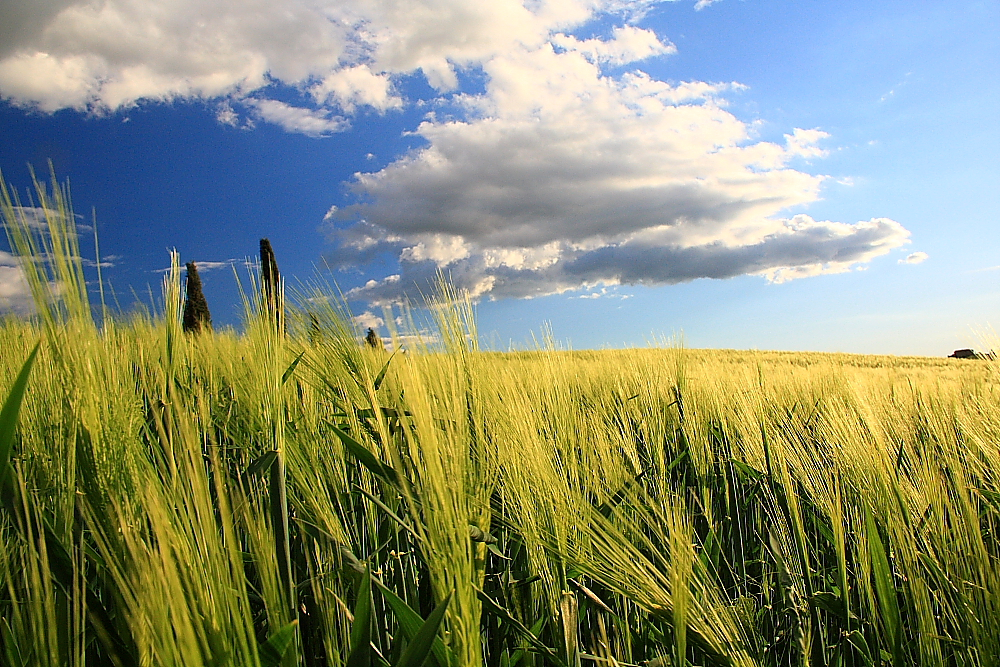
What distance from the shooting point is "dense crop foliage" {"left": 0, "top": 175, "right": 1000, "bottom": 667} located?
2.68 ft

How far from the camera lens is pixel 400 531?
5.21 ft

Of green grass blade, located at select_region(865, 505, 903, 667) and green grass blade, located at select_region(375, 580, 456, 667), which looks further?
green grass blade, located at select_region(865, 505, 903, 667)

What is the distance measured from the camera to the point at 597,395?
3621mm

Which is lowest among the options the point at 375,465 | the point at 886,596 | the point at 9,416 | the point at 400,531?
the point at 886,596

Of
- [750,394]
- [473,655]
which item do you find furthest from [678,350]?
[473,655]

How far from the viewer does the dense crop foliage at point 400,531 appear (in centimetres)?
82

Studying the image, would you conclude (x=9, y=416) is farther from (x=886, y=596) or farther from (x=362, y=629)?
(x=886, y=596)

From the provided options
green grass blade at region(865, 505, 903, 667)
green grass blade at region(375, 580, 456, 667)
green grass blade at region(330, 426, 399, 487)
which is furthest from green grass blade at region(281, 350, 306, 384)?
green grass blade at region(865, 505, 903, 667)

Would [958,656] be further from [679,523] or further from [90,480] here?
[90,480]

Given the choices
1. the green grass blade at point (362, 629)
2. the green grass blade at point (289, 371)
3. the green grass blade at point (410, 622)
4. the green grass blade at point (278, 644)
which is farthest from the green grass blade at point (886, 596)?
the green grass blade at point (289, 371)

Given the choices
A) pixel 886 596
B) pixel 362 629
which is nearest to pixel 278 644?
pixel 362 629

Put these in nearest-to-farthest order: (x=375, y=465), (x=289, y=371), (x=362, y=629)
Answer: (x=362, y=629), (x=375, y=465), (x=289, y=371)

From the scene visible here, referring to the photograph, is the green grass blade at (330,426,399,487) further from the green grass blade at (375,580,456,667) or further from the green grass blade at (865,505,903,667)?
the green grass blade at (865,505,903,667)

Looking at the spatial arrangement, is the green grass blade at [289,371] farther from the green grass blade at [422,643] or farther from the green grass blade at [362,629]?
the green grass blade at [422,643]
